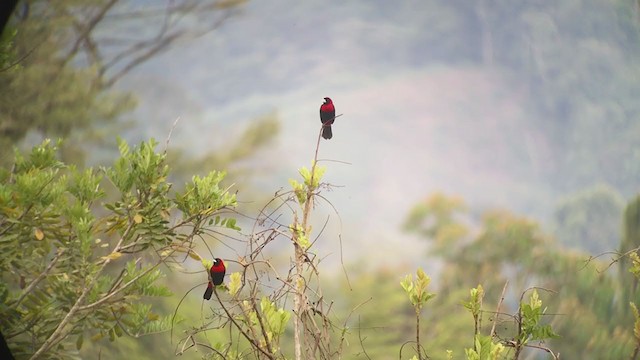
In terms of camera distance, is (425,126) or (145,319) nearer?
(145,319)

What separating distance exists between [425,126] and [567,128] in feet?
1.35

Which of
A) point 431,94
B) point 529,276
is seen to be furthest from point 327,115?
point 529,276

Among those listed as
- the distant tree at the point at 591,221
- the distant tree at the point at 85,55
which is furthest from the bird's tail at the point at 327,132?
the distant tree at the point at 591,221

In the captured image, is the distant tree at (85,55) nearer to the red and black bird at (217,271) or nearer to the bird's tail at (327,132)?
the bird's tail at (327,132)

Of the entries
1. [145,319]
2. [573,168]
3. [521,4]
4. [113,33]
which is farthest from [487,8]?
[145,319]

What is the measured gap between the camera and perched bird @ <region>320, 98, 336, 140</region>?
2125mm

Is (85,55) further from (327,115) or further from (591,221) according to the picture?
(591,221)

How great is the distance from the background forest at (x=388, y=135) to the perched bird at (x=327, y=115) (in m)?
0.05

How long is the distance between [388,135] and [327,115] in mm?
223

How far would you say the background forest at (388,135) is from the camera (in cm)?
212

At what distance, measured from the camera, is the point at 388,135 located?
88.1 inches

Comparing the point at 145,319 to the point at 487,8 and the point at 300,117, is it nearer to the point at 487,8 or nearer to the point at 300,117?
the point at 300,117

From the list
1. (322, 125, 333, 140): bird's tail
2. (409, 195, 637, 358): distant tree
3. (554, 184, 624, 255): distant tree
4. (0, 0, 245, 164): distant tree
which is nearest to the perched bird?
(322, 125, 333, 140): bird's tail

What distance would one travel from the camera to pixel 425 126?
7.29ft
